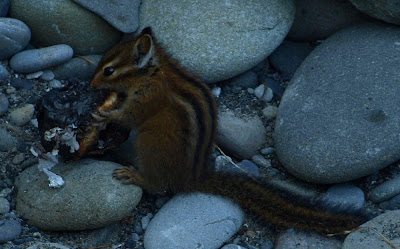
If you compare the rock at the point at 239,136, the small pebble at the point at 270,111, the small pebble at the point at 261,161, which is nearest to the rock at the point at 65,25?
the rock at the point at 239,136

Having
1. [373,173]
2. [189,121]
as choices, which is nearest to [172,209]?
[189,121]

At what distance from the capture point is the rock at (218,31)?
759 centimetres

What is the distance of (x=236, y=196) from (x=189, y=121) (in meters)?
0.78

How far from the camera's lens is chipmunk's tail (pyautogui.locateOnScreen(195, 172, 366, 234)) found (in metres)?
6.28

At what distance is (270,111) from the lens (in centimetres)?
773

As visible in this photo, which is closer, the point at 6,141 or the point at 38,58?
the point at 6,141

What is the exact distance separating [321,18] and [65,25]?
109 inches

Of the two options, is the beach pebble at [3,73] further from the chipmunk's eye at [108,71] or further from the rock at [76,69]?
the chipmunk's eye at [108,71]

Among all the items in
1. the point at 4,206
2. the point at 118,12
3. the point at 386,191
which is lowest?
the point at 4,206

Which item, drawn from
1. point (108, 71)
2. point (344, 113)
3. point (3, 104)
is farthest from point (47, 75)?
point (344, 113)

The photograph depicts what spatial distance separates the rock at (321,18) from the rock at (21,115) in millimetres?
3065

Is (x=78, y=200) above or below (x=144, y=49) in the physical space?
below

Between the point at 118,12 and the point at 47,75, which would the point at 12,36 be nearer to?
the point at 47,75

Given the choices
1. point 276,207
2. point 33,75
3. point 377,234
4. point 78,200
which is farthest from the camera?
point 33,75
